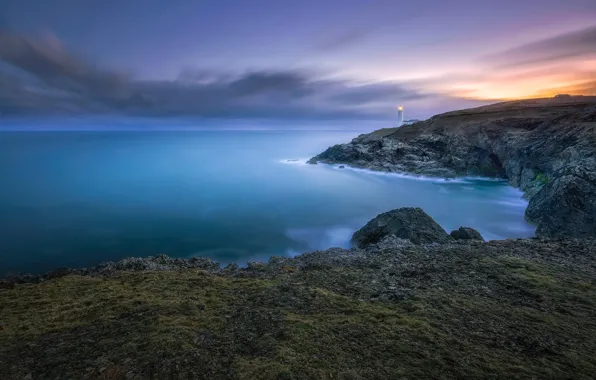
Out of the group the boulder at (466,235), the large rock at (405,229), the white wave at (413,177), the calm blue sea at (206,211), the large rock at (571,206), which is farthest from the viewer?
the white wave at (413,177)

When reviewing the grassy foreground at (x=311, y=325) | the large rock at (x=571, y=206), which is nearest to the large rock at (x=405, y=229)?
the grassy foreground at (x=311, y=325)

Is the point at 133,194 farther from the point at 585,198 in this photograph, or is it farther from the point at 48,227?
the point at 585,198

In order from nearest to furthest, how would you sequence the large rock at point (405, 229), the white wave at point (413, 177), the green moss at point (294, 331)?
the green moss at point (294, 331) < the large rock at point (405, 229) < the white wave at point (413, 177)

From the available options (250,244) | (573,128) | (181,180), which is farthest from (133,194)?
(573,128)

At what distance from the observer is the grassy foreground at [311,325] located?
18.3 feet

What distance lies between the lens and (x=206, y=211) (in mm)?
28625

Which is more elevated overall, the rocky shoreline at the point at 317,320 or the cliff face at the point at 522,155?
the cliff face at the point at 522,155

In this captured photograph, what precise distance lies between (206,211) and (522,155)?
40320 mm

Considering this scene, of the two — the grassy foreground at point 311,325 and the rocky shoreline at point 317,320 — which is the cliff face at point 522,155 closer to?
the rocky shoreline at point 317,320

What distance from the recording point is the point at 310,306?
8.01m

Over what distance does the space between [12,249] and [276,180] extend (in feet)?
106

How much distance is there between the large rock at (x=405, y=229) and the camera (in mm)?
15848

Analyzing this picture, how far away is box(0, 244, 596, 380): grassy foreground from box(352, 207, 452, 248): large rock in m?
5.11

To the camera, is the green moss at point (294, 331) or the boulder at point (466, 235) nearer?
the green moss at point (294, 331)
